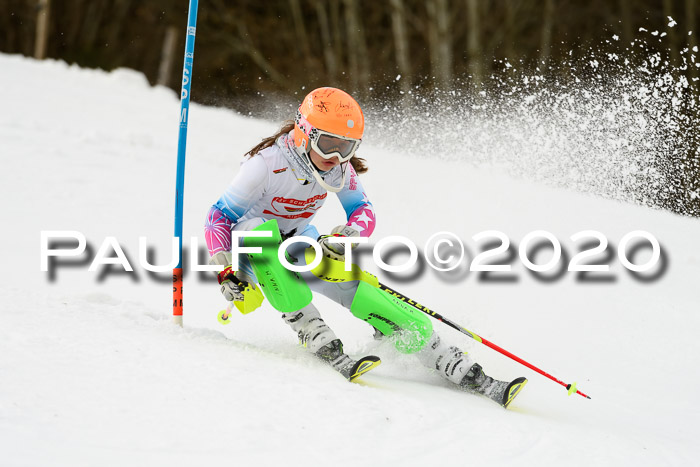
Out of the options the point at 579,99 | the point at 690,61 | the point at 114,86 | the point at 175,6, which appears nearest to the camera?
the point at 579,99

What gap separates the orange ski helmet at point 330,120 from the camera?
3613 millimetres

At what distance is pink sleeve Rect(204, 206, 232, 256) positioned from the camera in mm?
3625

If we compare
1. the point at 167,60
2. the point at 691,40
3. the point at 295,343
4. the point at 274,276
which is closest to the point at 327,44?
the point at 167,60

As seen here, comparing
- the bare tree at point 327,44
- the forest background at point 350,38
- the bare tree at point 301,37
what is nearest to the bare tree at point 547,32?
the forest background at point 350,38

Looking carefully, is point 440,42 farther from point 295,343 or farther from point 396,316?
point 396,316

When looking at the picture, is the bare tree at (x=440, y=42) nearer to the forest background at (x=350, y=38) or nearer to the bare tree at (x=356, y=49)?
the forest background at (x=350, y=38)

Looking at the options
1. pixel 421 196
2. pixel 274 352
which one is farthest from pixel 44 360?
pixel 421 196

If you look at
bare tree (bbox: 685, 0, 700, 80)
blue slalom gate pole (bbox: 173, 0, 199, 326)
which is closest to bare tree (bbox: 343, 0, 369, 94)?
bare tree (bbox: 685, 0, 700, 80)

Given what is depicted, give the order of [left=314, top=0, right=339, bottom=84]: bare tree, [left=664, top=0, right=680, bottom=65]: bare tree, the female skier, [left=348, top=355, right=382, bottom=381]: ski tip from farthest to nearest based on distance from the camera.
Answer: [left=314, top=0, right=339, bottom=84]: bare tree, [left=664, top=0, right=680, bottom=65]: bare tree, the female skier, [left=348, top=355, right=382, bottom=381]: ski tip

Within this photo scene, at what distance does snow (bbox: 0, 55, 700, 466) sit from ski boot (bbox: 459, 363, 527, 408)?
0.26 ft

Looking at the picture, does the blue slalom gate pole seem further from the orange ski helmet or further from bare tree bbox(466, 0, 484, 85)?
bare tree bbox(466, 0, 484, 85)

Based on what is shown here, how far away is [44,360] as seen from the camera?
285 cm

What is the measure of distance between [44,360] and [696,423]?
10.4 ft

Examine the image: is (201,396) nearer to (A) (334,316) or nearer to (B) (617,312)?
(A) (334,316)
